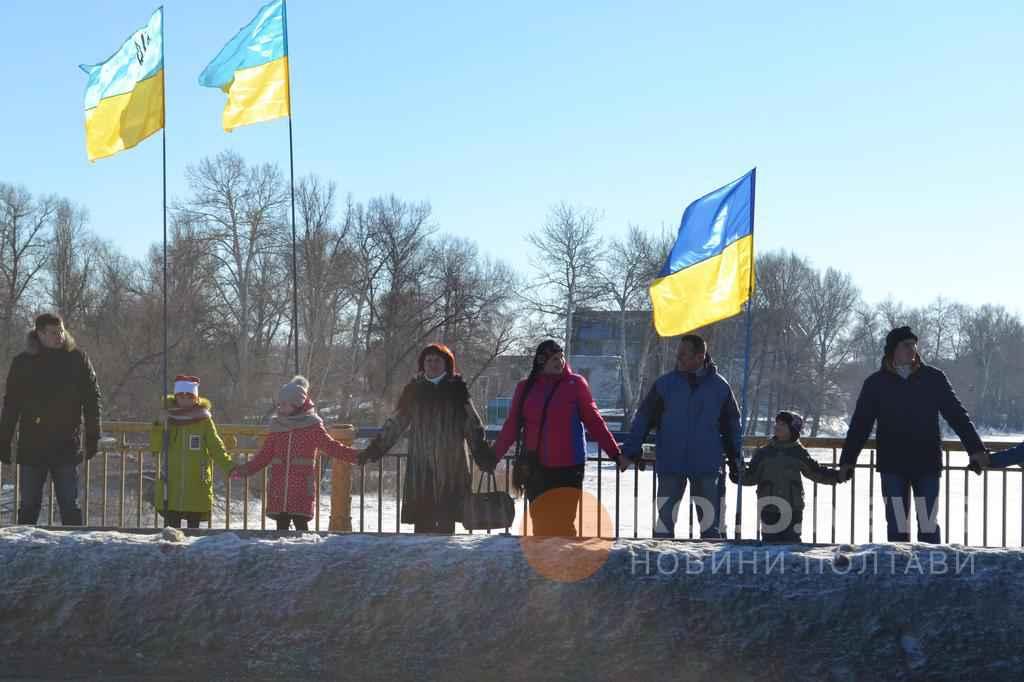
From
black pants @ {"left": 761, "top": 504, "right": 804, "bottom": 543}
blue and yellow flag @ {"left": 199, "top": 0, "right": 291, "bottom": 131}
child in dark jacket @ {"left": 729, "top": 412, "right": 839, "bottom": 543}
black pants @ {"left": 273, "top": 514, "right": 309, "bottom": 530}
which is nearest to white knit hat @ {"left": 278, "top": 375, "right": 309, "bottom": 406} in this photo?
black pants @ {"left": 273, "top": 514, "right": 309, "bottom": 530}

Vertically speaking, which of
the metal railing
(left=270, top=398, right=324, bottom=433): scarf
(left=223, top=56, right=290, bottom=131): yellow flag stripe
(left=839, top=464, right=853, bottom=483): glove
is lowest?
the metal railing

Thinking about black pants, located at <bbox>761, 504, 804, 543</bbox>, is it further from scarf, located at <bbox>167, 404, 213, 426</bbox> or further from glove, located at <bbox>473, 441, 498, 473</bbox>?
scarf, located at <bbox>167, 404, 213, 426</bbox>

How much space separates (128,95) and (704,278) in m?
4.57

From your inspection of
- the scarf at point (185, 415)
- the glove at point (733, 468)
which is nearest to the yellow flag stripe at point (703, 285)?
the glove at point (733, 468)

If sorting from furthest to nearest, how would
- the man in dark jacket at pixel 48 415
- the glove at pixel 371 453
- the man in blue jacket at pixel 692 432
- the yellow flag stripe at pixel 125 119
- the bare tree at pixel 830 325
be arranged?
1. the bare tree at pixel 830 325
2. the yellow flag stripe at pixel 125 119
3. the man in dark jacket at pixel 48 415
4. the glove at pixel 371 453
5. the man in blue jacket at pixel 692 432

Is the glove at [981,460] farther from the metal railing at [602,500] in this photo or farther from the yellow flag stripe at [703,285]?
the yellow flag stripe at [703,285]

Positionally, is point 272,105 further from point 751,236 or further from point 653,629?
point 653,629

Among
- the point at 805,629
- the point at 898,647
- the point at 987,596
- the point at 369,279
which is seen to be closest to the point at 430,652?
the point at 805,629

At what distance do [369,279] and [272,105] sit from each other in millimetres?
46474

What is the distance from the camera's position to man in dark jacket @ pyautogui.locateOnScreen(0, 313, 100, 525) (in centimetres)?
759

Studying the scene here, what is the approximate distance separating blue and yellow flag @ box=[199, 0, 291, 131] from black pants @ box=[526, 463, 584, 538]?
13.6 ft

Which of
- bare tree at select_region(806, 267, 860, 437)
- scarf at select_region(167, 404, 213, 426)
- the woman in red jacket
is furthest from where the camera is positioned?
bare tree at select_region(806, 267, 860, 437)

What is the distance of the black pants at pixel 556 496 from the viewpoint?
7031 millimetres

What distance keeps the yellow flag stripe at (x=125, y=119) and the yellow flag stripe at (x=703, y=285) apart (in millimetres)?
4009
